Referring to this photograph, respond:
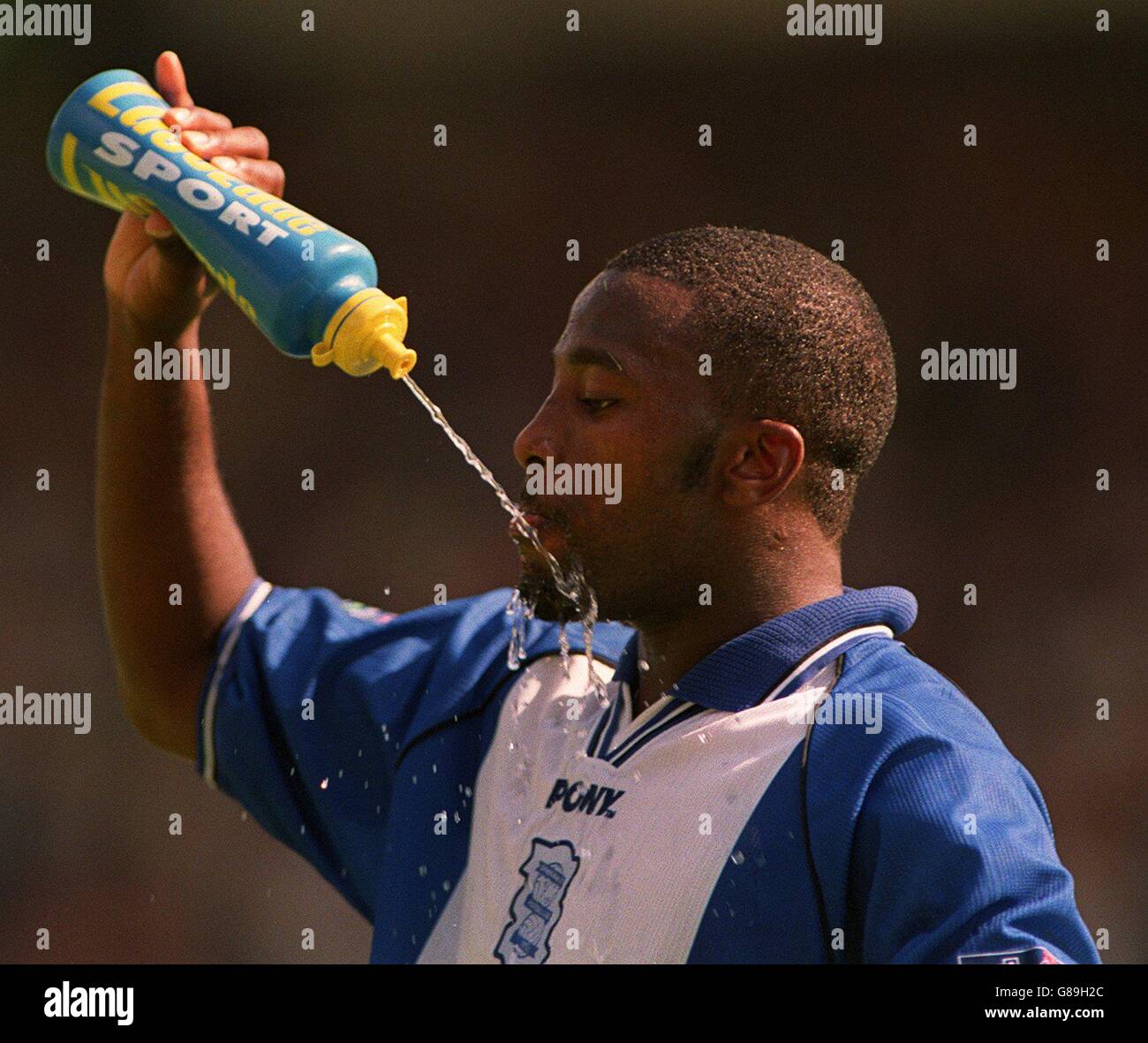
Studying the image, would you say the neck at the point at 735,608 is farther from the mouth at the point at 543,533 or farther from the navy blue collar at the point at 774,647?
the mouth at the point at 543,533

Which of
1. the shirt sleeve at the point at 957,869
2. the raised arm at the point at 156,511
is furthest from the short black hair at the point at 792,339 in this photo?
the raised arm at the point at 156,511

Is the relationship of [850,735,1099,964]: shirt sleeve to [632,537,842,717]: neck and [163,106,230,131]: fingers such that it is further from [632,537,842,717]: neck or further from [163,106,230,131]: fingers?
[163,106,230,131]: fingers

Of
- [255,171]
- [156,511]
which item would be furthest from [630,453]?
[156,511]

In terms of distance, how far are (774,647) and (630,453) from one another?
0.26 m

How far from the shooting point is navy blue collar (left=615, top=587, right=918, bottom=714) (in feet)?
5.56

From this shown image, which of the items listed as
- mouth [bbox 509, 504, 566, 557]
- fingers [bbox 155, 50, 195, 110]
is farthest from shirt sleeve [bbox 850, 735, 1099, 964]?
fingers [bbox 155, 50, 195, 110]

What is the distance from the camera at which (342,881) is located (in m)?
2.12

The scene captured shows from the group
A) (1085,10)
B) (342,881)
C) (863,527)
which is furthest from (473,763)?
(1085,10)

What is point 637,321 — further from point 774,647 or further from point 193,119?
point 193,119

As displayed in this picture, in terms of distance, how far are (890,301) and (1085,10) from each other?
94 cm

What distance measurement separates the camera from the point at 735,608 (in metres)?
1.77

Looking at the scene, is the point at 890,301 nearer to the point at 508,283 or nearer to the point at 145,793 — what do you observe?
the point at 508,283

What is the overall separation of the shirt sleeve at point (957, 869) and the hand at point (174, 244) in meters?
1.04
